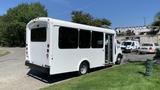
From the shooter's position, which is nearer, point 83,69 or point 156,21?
point 83,69

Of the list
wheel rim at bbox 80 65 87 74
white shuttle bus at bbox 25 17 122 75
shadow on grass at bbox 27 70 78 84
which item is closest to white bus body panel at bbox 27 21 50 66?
white shuttle bus at bbox 25 17 122 75

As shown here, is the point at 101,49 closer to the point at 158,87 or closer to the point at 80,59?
the point at 80,59

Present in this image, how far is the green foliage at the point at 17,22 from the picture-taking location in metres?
61.6

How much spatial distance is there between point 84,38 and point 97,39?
1.43 meters

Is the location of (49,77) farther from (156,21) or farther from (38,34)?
(156,21)

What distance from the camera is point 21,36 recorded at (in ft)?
205

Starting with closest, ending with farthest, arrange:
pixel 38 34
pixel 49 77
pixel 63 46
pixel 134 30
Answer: pixel 63 46, pixel 38 34, pixel 49 77, pixel 134 30

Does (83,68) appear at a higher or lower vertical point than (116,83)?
higher

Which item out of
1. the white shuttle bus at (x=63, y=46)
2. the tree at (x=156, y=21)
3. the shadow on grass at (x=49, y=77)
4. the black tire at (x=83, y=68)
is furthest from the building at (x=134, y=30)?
the shadow on grass at (x=49, y=77)

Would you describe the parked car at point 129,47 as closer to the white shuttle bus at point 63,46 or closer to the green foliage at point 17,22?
the white shuttle bus at point 63,46

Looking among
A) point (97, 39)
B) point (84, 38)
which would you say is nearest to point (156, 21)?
point (97, 39)

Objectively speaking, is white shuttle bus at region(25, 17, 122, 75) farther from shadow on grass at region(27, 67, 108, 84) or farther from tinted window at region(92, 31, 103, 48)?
shadow on grass at region(27, 67, 108, 84)

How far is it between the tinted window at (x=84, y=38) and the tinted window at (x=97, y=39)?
49 cm

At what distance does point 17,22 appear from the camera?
200 feet
